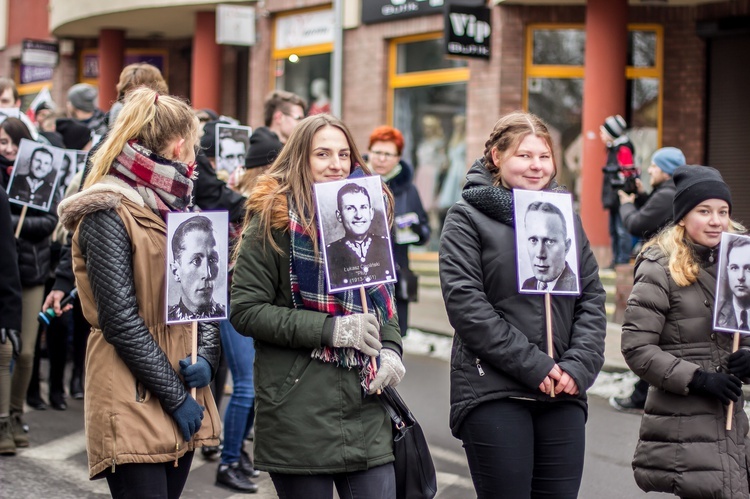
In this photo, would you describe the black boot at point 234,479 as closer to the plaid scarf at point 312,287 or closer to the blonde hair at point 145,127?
the plaid scarf at point 312,287

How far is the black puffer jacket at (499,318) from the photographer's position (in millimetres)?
3844

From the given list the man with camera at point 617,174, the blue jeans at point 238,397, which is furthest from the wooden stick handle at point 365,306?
the man with camera at point 617,174

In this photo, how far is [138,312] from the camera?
3.79 metres

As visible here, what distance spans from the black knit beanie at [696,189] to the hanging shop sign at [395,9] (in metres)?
12.1

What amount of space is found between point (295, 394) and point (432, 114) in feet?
44.8

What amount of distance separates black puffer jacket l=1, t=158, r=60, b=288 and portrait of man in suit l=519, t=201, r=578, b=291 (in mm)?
4399

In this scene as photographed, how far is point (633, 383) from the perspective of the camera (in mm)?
8891

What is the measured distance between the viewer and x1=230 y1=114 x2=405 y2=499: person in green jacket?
3.63 m

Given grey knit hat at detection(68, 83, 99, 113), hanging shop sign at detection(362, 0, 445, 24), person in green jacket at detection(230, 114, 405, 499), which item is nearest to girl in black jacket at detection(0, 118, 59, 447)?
grey knit hat at detection(68, 83, 99, 113)

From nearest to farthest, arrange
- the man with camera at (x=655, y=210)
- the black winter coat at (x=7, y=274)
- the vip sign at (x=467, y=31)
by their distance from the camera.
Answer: the black winter coat at (x=7, y=274) < the man with camera at (x=655, y=210) < the vip sign at (x=467, y=31)

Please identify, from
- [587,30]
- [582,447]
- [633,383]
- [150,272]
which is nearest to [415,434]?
[582,447]

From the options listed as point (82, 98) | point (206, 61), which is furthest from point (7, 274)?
point (206, 61)

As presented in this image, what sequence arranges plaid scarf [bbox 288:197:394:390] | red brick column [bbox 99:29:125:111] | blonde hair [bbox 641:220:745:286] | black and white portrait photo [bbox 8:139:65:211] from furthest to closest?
1. red brick column [bbox 99:29:125:111]
2. black and white portrait photo [bbox 8:139:65:211]
3. blonde hair [bbox 641:220:745:286]
4. plaid scarf [bbox 288:197:394:390]

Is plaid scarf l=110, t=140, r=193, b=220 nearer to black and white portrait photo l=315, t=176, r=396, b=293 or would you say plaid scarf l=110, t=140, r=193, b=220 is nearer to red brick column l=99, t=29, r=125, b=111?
black and white portrait photo l=315, t=176, r=396, b=293
